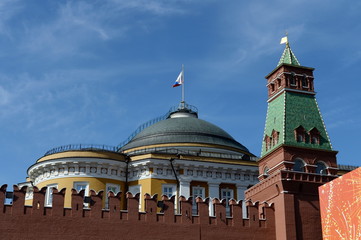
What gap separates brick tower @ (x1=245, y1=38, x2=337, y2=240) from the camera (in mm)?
29867

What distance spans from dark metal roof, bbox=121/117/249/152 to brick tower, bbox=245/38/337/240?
39.7 ft

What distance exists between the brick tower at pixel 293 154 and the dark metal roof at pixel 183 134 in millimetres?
12086

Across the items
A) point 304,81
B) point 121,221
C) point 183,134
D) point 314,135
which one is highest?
point 304,81

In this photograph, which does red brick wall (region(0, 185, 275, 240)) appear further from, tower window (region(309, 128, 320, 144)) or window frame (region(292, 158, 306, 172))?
tower window (region(309, 128, 320, 144))

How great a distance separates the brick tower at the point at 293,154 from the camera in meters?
29.9

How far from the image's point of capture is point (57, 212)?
27625 mm

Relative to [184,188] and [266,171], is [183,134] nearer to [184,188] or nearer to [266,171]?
[184,188]

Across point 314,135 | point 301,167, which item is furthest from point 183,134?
point 301,167

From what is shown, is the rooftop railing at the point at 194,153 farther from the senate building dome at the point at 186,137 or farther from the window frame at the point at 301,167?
the window frame at the point at 301,167

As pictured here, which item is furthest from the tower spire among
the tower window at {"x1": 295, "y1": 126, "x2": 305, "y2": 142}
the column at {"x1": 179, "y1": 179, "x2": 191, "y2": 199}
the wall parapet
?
the column at {"x1": 179, "y1": 179, "x2": 191, "y2": 199}

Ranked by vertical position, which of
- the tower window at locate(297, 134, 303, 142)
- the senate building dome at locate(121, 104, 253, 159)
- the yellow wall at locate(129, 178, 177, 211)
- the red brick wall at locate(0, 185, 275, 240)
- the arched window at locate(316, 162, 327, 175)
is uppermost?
the senate building dome at locate(121, 104, 253, 159)

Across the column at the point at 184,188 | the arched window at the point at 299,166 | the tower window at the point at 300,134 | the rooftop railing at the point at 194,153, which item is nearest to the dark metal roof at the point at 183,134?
the rooftop railing at the point at 194,153

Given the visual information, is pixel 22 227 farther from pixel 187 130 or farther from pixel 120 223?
pixel 187 130

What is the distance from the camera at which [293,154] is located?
1235 inches
